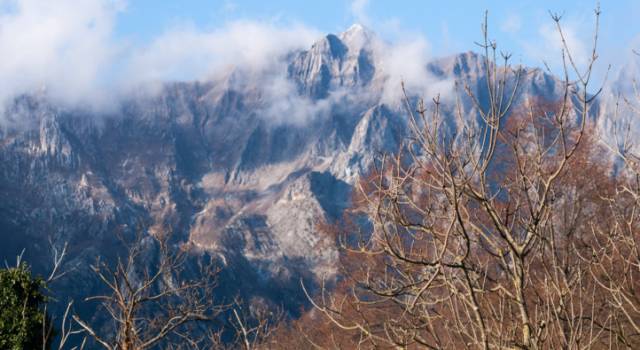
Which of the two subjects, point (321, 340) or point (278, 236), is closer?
point (321, 340)

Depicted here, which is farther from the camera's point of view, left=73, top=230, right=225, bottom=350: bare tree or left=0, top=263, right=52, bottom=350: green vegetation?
left=0, top=263, right=52, bottom=350: green vegetation

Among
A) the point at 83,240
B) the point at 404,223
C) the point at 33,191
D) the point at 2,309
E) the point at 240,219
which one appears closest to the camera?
the point at 404,223

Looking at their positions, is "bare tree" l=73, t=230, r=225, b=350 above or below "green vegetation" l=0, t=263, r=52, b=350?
above

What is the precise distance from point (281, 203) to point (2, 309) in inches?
6922

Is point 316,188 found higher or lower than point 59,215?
higher

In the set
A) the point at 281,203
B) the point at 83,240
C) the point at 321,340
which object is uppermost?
the point at 321,340

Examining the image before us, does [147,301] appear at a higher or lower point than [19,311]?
higher

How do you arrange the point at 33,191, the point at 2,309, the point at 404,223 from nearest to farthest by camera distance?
the point at 404,223 → the point at 2,309 → the point at 33,191

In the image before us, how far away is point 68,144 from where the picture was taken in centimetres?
18862

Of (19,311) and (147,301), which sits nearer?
(147,301)

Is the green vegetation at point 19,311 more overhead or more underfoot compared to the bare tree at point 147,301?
more underfoot

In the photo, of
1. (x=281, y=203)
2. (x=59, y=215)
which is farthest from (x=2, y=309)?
(x=281, y=203)

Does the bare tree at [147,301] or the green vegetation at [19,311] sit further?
the green vegetation at [19,311]

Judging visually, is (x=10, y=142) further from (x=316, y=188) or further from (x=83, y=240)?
(x=316, y=188)
